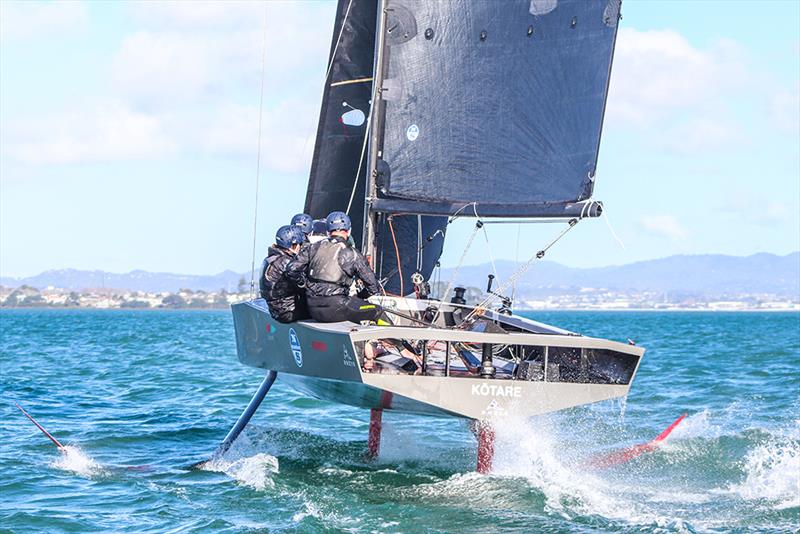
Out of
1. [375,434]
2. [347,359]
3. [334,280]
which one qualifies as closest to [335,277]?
[334,280]

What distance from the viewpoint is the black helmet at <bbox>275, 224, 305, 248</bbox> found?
12312 mm

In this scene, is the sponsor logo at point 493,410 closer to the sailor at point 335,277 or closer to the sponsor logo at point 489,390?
the sponsor logo at point 489,390

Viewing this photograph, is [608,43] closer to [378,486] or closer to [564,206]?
[564,206]

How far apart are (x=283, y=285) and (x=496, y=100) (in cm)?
332

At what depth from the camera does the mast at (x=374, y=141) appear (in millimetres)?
13469

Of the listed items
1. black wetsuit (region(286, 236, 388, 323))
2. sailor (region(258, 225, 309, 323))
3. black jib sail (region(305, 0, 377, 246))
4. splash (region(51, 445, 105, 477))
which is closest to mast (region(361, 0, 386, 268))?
sailor (region(258, 225, 309, 323))

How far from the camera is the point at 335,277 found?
1156 centimetres

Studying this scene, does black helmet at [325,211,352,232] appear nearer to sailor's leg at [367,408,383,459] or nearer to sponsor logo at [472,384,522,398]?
sponsor logo at [472,384,522,398]

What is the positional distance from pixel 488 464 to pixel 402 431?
325cm

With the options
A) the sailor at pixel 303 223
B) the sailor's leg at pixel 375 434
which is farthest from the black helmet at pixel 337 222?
the sailor's leg at pixel 375 434

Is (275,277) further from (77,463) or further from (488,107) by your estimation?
(77,463)

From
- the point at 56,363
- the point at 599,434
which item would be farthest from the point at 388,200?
the point at 56,363

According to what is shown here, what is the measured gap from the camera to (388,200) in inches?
534

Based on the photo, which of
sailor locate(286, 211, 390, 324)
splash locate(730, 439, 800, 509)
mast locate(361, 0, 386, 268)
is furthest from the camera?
mast locate(361, 0, 386, 268)
